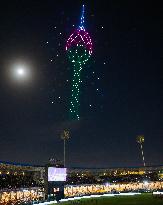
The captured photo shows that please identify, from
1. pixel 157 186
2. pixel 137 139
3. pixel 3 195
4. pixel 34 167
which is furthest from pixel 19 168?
pixel 137 139

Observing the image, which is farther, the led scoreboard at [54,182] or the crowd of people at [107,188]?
the crowd of people at [107,188]

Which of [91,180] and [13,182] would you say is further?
[91,180]

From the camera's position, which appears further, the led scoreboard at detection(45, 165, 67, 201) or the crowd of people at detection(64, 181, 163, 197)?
the crowd of people at detection(64, 181, 163, 197)

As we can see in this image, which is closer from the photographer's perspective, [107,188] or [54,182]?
[54,182]

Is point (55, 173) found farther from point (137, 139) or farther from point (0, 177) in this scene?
point (137, 139)

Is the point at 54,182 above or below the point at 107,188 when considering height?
above

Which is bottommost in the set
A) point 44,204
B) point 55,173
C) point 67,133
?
point 44,204

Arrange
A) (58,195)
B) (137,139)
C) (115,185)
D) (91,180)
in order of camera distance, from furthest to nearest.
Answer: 1. (137,139)
2. (91,180)
3. (115,185)
4. (58,195)

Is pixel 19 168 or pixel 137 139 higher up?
pixel 137 139
